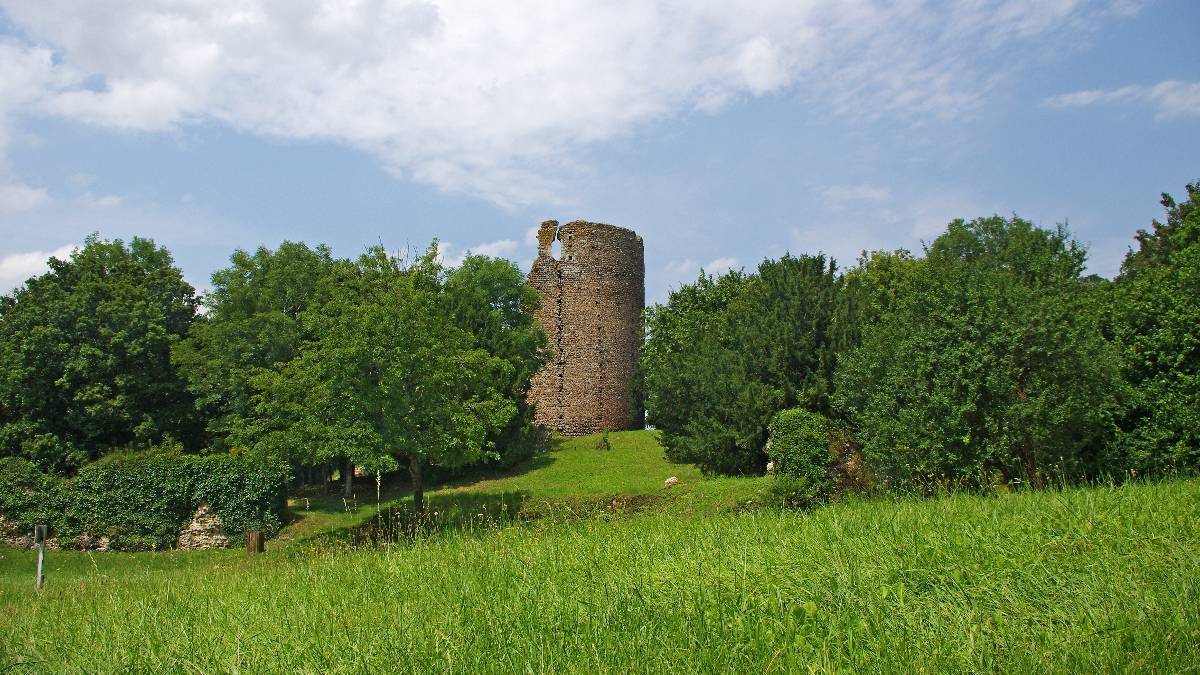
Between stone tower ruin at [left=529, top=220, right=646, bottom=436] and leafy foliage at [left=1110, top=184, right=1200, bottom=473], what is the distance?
72.9 ft

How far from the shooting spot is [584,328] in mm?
34438

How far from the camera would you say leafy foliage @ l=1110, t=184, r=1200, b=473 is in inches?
494

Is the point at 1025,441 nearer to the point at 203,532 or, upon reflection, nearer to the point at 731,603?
the point at 731,603

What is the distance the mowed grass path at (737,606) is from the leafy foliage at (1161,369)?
691 centimetres

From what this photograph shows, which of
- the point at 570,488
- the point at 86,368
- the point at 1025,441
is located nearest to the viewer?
the point at 1025,441

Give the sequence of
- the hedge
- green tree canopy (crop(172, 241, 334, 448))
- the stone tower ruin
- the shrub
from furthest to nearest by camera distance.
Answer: the stone tower ruin → green tree canopy (crop(172, 241, 334, 448)) → the hedge → the shrub

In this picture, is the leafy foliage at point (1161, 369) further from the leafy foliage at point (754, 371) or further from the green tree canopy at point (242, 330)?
the green tree canopy at point (242, 330)

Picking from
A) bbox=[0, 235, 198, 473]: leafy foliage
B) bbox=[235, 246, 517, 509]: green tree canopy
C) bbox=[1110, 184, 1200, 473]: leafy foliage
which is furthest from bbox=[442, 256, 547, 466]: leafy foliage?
bbox=[1110, 184, 1200, 473]: leafy foliage

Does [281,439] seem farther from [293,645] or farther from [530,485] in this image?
[293,645]

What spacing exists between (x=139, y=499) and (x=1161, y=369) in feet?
76.8

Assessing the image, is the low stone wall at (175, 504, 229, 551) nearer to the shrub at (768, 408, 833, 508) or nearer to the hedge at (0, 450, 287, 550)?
the hedge at (0, 450, 287, 550)

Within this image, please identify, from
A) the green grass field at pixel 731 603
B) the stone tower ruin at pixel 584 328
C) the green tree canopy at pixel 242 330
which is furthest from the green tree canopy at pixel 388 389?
the stone tower ruin at pixel 584 328

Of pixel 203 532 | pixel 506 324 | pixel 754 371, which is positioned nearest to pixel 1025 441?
pixel 754 371

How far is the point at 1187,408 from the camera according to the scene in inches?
487
